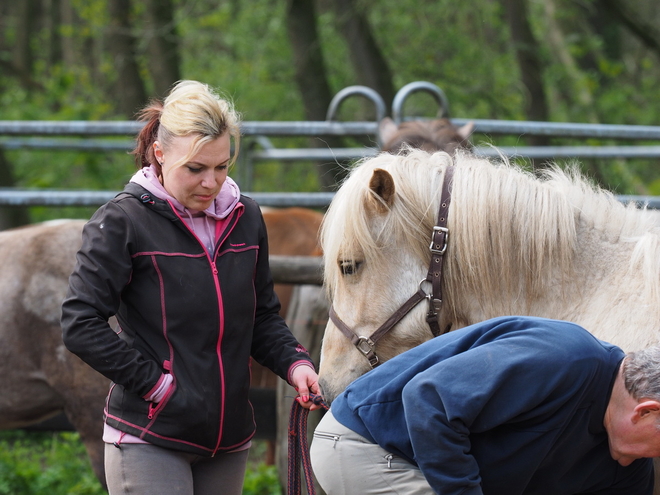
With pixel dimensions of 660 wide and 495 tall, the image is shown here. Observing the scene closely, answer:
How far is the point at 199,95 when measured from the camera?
2.19 metres

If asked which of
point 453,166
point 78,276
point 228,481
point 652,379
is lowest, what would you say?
point 228,481

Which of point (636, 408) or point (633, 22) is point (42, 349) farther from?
point (633, 22)

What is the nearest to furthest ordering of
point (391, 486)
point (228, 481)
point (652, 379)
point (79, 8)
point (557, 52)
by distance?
point (652, 379), point (391, 486), point (228, 481), point (557, 52), point (79, 8)

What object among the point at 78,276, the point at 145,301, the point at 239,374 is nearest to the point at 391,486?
the point at 239,374

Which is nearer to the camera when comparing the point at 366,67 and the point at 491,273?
the point at 491,273

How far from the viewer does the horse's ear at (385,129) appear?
4793 millimetres

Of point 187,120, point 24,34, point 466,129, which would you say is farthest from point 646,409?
point 24,34

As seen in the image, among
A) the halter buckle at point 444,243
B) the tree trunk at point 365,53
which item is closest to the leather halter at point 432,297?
the halter buckle at point 444,243

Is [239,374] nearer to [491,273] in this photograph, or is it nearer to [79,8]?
[491,273]

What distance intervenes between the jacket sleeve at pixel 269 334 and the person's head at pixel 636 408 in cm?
100

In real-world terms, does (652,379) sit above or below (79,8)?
below

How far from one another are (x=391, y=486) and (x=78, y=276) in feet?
3.47

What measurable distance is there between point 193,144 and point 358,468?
3.39ft

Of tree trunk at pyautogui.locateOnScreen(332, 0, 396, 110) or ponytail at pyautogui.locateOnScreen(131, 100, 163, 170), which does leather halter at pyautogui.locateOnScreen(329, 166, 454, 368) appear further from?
tree trunk at pyautogui.locateOnScreen(332, 0, 396, 110)
